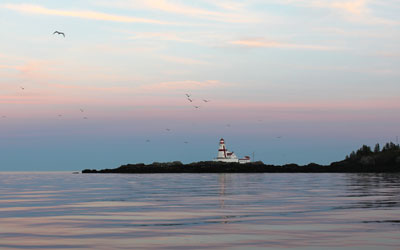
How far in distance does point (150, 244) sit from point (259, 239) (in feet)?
14.3

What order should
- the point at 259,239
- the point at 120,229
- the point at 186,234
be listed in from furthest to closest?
1. the point at 120,229
2. the point at 186,234
3. the point at 259,239

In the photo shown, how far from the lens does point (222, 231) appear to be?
2588 cm

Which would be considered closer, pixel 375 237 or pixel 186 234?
pixel 375 237

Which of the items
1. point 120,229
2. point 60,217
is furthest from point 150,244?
point 60,217

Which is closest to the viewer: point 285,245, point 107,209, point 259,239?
point 285,245

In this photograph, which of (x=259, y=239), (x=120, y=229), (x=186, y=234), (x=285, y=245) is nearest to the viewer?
(x=285, y=245)

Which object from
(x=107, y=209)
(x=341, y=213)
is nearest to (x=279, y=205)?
(x=341, y=213)

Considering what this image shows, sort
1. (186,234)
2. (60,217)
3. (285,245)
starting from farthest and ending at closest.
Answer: (60,217) → (186,234) → (285,245)

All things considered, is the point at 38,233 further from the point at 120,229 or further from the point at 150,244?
the point at 150,244

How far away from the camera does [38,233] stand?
2556 centimetres

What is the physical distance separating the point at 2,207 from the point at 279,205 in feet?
62.0

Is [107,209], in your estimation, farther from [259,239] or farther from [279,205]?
[259,239]

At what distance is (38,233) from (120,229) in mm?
3607

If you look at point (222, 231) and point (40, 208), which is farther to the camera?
point (40, 208)
